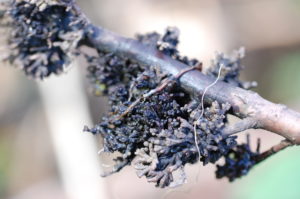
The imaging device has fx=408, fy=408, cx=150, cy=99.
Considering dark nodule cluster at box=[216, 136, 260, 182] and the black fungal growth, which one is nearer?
→ the black fungal growth

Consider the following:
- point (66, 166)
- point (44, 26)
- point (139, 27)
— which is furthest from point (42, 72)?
point (139, 27)

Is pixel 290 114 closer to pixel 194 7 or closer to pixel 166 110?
pixel 166 110

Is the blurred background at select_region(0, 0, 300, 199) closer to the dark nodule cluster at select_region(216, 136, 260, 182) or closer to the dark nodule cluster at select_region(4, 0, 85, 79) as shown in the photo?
the dark nodule cluster at select_region(4, 0, 85, 79)

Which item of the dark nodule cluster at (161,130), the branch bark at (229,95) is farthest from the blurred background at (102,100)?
the dark nodule cluster at (161,130)

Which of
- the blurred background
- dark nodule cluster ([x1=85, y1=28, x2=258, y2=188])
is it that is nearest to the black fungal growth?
dark nodule cluster ([x1=85, y1=28, x2=258, y2=188])

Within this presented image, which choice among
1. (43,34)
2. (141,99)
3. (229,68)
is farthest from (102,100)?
(141,99)
